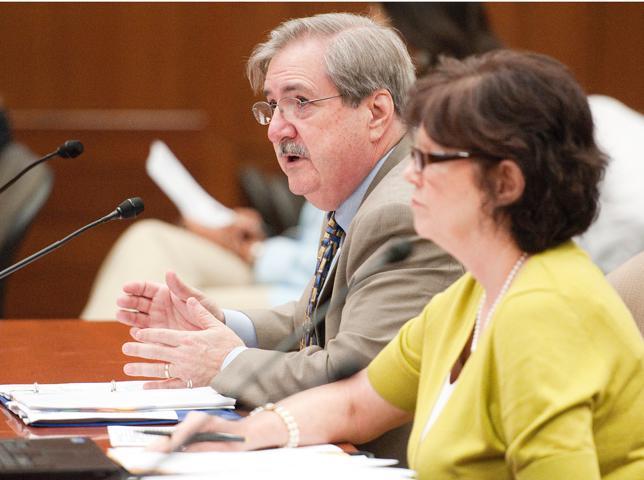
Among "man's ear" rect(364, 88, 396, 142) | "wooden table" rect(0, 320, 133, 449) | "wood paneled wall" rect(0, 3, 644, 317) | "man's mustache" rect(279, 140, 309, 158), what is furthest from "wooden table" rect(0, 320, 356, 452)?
"wood paneled wall" rect(0, 3, 644, 317)

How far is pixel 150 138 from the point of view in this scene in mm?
6914

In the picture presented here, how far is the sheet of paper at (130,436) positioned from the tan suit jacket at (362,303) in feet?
0.82

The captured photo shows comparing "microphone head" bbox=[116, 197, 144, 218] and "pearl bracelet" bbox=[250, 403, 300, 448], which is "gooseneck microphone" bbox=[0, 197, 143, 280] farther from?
"pearl bracelet" bbox=[250, 403, 300, 448]

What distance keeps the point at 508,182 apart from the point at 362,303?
567 millimetres

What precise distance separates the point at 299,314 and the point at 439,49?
2.80m

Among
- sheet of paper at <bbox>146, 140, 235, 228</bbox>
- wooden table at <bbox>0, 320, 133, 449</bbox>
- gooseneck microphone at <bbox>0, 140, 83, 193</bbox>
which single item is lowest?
sheet of paper at <bbox>146, 140, 235, 228</bbox>

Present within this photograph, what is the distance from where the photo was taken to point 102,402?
1.88 meters

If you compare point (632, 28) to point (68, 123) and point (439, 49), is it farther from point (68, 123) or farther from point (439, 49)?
point (68, 123)

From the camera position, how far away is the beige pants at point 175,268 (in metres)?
4.88

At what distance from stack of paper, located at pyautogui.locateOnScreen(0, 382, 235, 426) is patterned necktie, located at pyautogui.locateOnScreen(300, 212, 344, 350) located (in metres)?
0.33

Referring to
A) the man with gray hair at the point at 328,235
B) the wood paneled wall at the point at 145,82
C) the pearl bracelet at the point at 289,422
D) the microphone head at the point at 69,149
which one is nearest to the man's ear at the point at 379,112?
the man with gray hair at the point at 328,235

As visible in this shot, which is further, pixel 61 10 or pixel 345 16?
pixel 61 10

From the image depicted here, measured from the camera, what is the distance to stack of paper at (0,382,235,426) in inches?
70.6

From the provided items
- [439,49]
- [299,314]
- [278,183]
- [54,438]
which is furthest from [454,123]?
[278,183]
